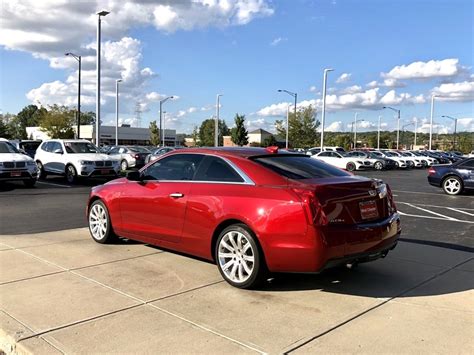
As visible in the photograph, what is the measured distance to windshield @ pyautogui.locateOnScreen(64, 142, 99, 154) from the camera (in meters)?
18.7

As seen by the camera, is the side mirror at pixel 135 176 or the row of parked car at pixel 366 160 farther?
the row of parked car at pixel 366 160

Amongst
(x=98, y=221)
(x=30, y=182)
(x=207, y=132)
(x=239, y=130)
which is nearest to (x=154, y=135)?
(x=239, y=130)

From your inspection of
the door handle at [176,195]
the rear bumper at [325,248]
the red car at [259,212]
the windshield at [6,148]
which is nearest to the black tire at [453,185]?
the red car at [259,212]

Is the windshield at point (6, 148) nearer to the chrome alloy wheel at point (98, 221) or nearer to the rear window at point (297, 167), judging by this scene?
the chrome alloy wheel at point (98, 221)

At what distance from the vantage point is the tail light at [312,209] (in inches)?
177

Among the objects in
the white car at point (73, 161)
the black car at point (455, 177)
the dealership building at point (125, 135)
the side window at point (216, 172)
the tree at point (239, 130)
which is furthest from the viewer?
the dealership building at point (125, 135)

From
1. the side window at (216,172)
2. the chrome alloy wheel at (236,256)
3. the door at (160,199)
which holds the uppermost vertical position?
the side window at (216,172)

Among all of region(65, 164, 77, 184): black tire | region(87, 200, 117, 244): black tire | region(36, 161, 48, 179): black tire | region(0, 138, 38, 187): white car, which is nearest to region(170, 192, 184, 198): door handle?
region(87, 200, 117, 244): black tire

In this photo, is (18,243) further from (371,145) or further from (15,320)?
(371,145)

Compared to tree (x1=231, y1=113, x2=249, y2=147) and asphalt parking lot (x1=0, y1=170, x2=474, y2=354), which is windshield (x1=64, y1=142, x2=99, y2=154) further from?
tree (x1=231, y1=113, x2=249, y2=147)

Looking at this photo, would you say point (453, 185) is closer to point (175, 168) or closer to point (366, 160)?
point (175, 168)

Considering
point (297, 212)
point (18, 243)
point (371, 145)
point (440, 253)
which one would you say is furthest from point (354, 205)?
point (371, 145)

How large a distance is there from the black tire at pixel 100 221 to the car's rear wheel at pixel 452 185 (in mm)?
13623

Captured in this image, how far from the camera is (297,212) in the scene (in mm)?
4551
